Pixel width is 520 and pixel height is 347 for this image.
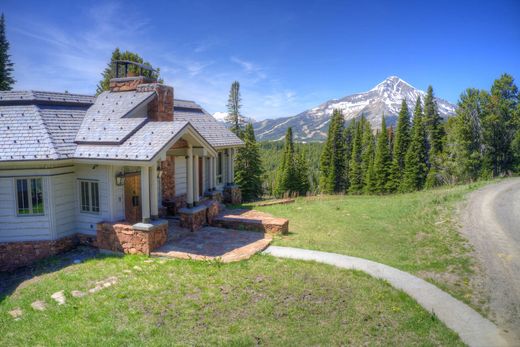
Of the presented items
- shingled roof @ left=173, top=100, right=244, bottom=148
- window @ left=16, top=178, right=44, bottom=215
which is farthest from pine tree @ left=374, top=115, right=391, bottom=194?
window @ left=16, top=178, right=44, bottom=215

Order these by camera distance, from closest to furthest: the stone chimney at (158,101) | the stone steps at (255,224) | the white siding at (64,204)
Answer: the white siding at (64,204) < the stone steps at (255,224) < the stone chimney at (158,101)

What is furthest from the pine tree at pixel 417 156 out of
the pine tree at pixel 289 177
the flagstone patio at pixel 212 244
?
the flagstone patio at pixel 212 244

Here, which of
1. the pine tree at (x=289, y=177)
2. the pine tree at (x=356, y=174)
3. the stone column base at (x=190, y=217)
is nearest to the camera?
the stone column base at (x=190, y=217)

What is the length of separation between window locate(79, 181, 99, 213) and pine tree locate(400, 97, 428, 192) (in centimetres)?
4682

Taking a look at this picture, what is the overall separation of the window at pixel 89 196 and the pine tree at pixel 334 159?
175ft

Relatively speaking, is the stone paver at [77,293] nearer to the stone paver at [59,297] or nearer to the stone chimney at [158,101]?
the stone paver at [59,297]

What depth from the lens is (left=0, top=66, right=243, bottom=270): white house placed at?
10570 millimetres

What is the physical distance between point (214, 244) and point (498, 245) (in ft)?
29.9

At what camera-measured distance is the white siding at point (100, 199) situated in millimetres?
11234

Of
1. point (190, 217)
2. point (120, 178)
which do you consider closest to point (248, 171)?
point (190, 217)

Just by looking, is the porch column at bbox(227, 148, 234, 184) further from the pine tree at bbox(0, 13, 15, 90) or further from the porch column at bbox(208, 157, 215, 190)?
the pine tree at bbox(0, 13, 15, 90)

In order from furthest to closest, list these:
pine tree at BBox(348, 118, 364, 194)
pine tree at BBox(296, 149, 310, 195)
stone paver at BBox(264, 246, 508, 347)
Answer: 1. pine tree at BBox(348, 118, 364, 194)
2. pine tree at BBox(296, 149, 310, 195)
3. stone paver at BBox(264, 246, 508, 347)

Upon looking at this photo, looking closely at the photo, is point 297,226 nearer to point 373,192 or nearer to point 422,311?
point 422,311

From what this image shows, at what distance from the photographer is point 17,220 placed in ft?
35.5
